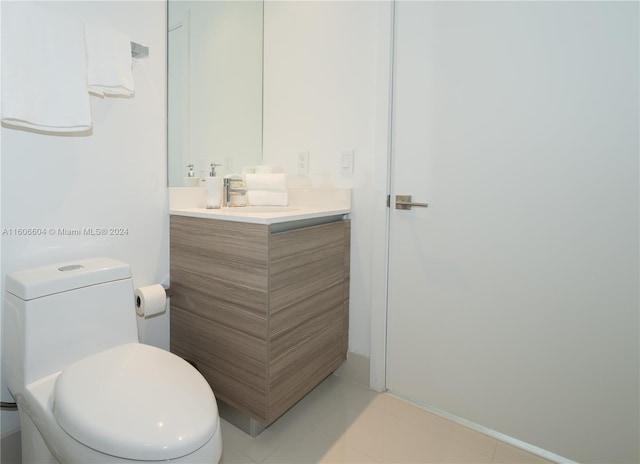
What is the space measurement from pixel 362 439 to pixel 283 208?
104 cm

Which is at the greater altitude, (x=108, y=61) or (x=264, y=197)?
(x=108, y=61)

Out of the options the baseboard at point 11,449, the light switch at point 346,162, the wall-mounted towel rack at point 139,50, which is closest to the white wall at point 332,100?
the light switch at point 346,162

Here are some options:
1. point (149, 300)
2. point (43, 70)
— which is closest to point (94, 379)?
point (149, 300)

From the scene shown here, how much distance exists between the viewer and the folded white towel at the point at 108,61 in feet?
3.81

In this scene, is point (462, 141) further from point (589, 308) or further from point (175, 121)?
point (175, 121)

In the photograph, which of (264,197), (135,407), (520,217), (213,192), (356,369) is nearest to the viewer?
(135,407)

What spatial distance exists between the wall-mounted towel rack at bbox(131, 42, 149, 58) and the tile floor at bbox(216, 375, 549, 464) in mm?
1501

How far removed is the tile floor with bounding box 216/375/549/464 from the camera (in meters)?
1.30

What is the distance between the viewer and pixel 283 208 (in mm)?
1703

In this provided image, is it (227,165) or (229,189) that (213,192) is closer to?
(229,189)

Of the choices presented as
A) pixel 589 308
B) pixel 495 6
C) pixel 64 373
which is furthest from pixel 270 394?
pixel 495 6

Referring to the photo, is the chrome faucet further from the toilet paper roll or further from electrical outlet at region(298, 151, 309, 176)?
the toilet paper roll

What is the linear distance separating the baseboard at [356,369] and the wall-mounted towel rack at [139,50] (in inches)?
62.3

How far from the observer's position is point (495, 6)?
1306mm
